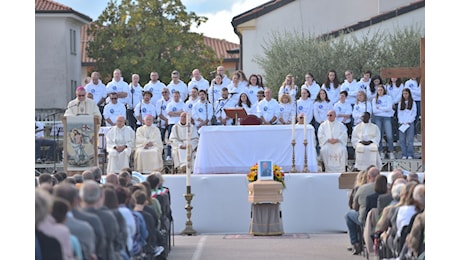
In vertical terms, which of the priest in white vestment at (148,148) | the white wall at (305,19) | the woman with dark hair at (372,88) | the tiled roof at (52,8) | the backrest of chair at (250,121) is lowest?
the priest in white vestment at (148,148)

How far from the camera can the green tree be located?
58.2 metres

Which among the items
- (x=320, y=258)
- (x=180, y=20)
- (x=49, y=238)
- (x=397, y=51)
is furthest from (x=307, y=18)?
(x=49, y=238)

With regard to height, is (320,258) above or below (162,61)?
below

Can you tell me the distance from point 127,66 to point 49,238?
1867 inches

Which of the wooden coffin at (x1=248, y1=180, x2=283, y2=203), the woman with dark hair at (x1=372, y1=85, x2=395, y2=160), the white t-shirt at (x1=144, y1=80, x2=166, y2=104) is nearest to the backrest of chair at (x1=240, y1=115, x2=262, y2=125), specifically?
the woman with dark hair at (x1=372, y1=85, x2=395, y2=160)

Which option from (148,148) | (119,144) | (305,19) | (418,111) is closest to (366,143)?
(418,111)

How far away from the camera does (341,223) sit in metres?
24.0

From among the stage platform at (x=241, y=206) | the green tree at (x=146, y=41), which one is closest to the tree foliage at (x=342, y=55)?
the stage platform at (x=241, y=206)

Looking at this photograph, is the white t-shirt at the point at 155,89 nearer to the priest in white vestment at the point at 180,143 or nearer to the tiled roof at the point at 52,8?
the priest in white vestment at the point at 180,143

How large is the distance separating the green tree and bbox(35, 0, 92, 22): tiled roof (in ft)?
4.76

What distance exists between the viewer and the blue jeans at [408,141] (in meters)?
27.5

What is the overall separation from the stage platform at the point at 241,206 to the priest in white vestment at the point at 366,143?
8.87 feet

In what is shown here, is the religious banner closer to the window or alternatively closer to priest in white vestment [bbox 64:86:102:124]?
priest in white vestment [bbox 64:86:102:124]
